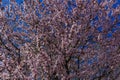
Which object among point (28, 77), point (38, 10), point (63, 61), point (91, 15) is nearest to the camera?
point (28, 77)

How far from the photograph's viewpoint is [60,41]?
9.27 m

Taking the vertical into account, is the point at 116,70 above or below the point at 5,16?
below

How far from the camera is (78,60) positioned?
9.41 m

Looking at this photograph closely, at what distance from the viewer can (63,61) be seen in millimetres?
8836

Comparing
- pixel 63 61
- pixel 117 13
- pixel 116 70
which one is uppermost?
pixel 117 13

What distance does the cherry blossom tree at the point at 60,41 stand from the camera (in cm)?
827

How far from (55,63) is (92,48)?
6.23ft

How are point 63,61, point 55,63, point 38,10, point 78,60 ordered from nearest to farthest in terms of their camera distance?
point 55,63, point 63,61, point 78,60, point 38,10

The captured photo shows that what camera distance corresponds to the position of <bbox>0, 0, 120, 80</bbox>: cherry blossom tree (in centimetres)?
827

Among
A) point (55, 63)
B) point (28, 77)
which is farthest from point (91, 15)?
point (28, 77)

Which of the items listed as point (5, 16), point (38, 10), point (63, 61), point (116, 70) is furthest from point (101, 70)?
point (5, 16)

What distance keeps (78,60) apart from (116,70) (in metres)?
1.36

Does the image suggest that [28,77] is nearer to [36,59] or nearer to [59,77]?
[36,59]

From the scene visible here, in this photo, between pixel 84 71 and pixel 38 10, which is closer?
pixel 84 71
